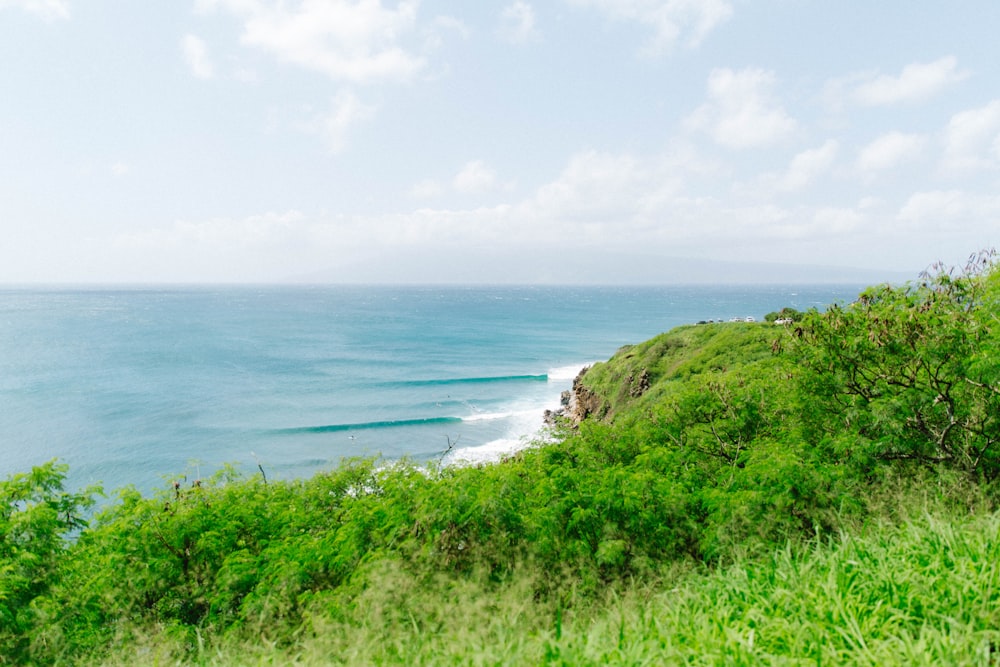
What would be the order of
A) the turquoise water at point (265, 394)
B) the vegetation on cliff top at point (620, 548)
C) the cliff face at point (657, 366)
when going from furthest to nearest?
the turquoise water at point (265, 394) < the cliff face at point (657, 366) < the vegetation on cliff top at point (620, 548)

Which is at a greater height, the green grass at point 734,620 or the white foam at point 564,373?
the green grass at point 734,620

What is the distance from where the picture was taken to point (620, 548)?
8.37m

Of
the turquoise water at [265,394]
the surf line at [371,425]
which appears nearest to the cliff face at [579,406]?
Result: the turquoise water at [265,394]

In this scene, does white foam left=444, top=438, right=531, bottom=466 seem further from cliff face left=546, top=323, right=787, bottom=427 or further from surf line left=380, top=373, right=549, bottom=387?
surf line left=380, top=373, right=549, bottom=387

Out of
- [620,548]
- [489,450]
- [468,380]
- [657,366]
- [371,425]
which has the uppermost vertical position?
[620,548]

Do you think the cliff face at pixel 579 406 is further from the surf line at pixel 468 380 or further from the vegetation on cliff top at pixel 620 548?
the vegetation on cliff top at pixel 620 548

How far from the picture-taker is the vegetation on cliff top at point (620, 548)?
4.88 metres

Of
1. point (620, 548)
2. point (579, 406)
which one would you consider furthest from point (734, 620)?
point (579, 406)

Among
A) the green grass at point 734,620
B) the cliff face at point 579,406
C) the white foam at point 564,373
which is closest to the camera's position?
the green grass at point 734,620

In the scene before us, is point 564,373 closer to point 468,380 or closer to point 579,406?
point 468,380

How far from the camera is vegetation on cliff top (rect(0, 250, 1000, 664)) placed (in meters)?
4.88

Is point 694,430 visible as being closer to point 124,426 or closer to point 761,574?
point 761,574

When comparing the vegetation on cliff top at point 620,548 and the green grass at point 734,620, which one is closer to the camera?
the green grass at point 734,620

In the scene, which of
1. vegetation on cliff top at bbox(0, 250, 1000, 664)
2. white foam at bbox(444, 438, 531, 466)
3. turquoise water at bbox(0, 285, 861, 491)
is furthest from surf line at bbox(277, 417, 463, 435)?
vegetation on cliff top at bbox(0, 250, 1000, 664)
